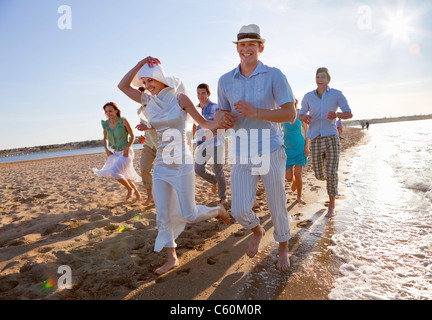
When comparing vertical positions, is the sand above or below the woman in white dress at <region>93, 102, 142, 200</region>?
below

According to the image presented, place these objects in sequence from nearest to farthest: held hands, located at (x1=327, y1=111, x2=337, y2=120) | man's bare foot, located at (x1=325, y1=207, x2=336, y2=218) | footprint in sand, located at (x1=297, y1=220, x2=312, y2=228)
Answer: footprint in sand, located at (x1=297, y1=220, x2=312, y2=228)
held hands, located at (x1=327, y1=111, x2=337, y2=120)
man's bare foot, located at (x1=325, y1=207, x2=336, y2=218)

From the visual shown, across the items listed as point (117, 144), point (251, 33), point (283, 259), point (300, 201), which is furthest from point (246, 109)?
point (117, 144)

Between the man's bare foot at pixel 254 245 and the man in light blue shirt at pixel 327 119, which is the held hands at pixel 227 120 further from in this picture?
the man in light blue shirt at pixel 327 119

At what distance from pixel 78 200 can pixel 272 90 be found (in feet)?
19.3

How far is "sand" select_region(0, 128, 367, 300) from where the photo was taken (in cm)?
246

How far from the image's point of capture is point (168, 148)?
2867 mm

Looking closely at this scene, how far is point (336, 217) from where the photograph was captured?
4168mm

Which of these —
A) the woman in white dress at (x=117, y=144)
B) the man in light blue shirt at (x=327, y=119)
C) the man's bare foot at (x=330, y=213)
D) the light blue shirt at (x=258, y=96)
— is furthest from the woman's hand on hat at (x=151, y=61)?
the man's bare foot at (x=330, y=213)

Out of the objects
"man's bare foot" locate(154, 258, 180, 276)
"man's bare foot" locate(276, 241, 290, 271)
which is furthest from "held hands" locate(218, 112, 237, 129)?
"man's bare foot" locate(154, 258, 180, 276)

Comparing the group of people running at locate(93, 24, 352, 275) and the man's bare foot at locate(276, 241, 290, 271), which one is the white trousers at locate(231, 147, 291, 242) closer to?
the group of people running at locate(93, 24, 352, 275)

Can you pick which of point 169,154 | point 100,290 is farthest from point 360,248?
point 100,290

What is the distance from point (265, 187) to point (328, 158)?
2.28 m

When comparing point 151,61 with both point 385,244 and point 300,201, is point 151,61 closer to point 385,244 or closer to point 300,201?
point 385,244

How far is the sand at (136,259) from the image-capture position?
2.46 metres
